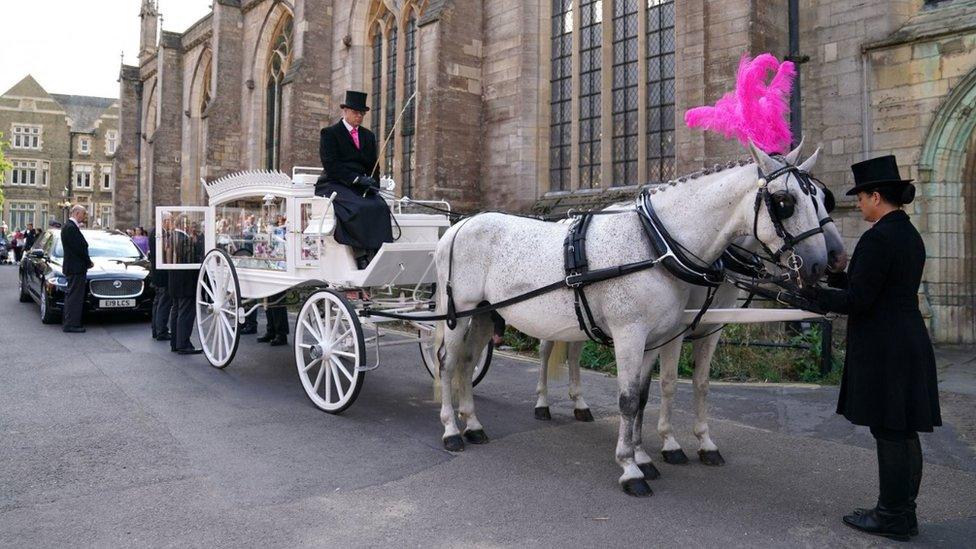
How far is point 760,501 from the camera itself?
3992 millimetres

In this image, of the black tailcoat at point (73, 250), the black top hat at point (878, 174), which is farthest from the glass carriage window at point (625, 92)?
the black top hat at point (878, 174)

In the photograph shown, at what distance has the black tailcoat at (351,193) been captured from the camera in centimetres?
607

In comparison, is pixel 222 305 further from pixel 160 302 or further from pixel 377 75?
pixel 377 75

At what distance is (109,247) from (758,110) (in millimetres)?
12933

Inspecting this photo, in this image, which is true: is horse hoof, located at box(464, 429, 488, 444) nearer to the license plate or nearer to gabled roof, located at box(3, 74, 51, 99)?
the license plate

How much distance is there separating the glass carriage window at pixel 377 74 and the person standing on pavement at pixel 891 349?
16.9 metres

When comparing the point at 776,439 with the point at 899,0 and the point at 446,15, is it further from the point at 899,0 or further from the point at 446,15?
the point at 446,15

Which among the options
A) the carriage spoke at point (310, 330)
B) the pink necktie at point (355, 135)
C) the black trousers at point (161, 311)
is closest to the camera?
the carriage spoke at point (310, 330)

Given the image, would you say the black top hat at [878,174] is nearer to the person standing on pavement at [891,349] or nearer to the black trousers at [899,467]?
the person standing on pavement at [891,349]

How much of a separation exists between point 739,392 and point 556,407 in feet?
6.82

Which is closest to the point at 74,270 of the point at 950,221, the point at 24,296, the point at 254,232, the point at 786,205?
the point at 254,232

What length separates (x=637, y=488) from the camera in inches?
159

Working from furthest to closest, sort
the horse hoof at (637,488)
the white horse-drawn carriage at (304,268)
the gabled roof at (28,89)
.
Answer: the gabled roof at (28,89), the white horse-drawn carriage at (304,268), the horse hoof at (637,488)

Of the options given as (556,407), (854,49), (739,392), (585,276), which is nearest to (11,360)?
(556,407)
